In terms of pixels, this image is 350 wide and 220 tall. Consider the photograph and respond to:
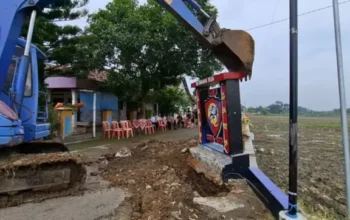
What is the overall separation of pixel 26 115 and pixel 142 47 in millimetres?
9904

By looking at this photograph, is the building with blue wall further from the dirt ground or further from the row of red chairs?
the dirt ground

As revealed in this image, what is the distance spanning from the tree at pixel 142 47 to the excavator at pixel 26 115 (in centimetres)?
883

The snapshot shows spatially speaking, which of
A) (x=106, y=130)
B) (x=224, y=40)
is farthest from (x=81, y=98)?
(x=224, y=40)

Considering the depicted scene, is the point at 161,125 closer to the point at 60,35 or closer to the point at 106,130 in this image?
the point at 106,130

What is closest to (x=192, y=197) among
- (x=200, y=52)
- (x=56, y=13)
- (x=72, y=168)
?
(x=72, y=168)

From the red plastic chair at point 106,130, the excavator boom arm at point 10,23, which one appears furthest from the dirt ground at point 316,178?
the red plastic chair at point 106,130

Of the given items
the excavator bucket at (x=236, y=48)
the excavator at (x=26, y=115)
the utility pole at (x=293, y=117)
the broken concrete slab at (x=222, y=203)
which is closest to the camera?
the utility pole at (x=293, y=117)

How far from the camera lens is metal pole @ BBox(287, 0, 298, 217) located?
2.88m

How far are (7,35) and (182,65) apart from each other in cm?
1059

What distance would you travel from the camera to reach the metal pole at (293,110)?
2885 millimetres

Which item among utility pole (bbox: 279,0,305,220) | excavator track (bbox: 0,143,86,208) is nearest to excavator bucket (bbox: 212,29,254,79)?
utility pole (bbox: 279,0,305,220)

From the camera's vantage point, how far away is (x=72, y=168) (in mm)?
4652

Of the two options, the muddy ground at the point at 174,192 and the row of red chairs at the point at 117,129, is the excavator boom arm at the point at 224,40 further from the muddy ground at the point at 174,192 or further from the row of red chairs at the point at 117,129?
the row of red chairs at the point at 117,129

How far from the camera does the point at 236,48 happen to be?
4898 mm
